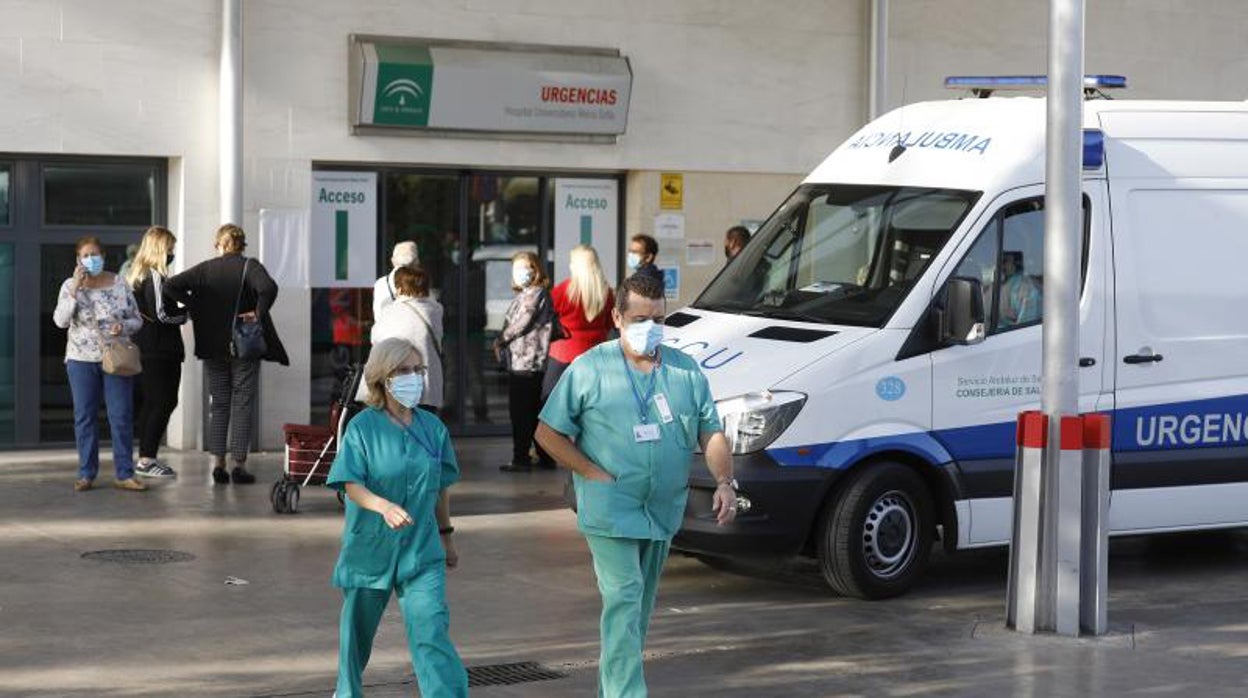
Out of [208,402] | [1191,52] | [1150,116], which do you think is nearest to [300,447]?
[208,402]

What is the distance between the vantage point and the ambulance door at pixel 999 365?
10.6m

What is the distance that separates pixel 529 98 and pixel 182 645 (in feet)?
29.8

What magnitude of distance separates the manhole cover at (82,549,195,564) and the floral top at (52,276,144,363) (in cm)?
237

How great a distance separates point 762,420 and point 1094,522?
1.69 meters

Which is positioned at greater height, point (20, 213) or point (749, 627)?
point (20, 213)

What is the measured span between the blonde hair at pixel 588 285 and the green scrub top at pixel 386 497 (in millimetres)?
7797

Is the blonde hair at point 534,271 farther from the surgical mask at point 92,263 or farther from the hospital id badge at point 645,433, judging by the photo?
the hospital id badge at point 645,433

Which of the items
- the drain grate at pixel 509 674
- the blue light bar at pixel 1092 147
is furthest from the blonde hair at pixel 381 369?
the blue light bar at pixel 1092 147

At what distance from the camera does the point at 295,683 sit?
27.8 feet

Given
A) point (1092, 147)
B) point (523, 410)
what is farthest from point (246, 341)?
point (1092, 147)

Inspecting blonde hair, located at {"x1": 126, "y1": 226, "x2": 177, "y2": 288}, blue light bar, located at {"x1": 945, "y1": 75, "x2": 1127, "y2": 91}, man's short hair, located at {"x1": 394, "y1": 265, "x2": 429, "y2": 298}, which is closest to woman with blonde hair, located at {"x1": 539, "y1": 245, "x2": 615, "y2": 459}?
man's short hair, located at {"x1": 394, "y1": 265, "x2": 429, "y2": 298}

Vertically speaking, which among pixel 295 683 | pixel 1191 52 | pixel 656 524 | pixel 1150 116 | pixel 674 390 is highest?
pixel 1191 52

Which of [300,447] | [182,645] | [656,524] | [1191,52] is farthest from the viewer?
[1191,52]

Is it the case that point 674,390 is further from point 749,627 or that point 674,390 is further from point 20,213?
point 20,213
